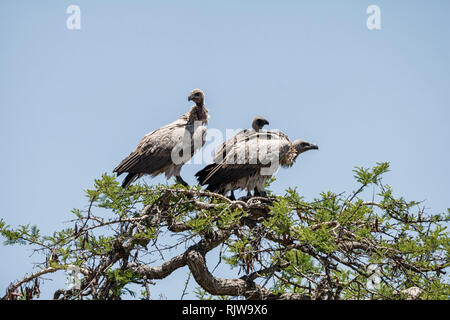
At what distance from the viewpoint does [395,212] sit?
319 inches

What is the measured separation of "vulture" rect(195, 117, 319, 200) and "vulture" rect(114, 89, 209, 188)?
64 centimetres

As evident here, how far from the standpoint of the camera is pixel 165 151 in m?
10.6

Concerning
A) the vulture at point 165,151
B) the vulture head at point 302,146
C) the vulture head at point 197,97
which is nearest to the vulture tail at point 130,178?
the vulture at point 165,151

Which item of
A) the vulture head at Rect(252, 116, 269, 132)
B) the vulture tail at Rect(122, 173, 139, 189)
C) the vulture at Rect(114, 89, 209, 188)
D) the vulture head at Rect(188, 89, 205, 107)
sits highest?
the vulture head at Rect(188, 89, 205, 107)

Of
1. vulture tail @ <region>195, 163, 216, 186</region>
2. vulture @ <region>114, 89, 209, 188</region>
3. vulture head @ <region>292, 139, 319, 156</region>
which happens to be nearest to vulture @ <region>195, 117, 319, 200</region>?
vulture tail @ <region>195, 163, 216, 186</region>

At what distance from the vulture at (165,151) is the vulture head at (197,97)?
0.38 meters

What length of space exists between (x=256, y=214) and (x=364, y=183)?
1.70m

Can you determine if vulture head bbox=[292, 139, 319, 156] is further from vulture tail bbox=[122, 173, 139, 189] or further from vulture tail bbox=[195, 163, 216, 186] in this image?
vulture tail bbox=[122, 173, 139, 189]

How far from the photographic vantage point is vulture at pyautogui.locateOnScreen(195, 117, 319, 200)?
31.8ft
